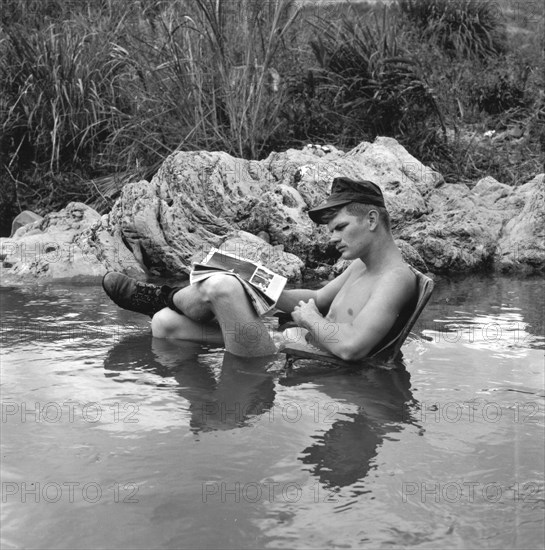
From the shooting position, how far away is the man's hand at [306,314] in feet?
15.8

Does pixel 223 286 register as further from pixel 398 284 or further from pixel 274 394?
pixel 398 284

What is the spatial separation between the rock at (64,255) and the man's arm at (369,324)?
3930 millimetres

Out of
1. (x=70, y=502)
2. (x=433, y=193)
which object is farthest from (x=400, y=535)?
(x=433, y=193)

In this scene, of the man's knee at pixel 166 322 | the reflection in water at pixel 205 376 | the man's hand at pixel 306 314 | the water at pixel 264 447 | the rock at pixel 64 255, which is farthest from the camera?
the rock at pixel 64 255

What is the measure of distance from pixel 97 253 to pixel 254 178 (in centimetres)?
179

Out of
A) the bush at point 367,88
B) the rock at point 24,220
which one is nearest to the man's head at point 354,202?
the rock at point 24,220

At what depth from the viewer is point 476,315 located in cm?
666

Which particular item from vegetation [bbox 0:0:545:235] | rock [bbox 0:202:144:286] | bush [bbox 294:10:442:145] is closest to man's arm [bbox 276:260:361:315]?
rock [bbox 0:202:144:286]

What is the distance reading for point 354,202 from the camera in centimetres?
486

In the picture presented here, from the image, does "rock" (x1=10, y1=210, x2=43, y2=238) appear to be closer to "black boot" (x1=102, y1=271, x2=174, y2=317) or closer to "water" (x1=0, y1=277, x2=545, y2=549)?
"water" (x1=0, y1=277, x2=545, y2=549)

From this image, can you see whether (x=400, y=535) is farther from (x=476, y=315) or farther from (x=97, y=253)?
(x=97, y=253)

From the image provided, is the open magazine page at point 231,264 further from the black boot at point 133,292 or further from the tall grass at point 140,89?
the tall grass at point 140,89

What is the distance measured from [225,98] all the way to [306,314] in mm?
5785

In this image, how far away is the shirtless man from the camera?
4.70 m
